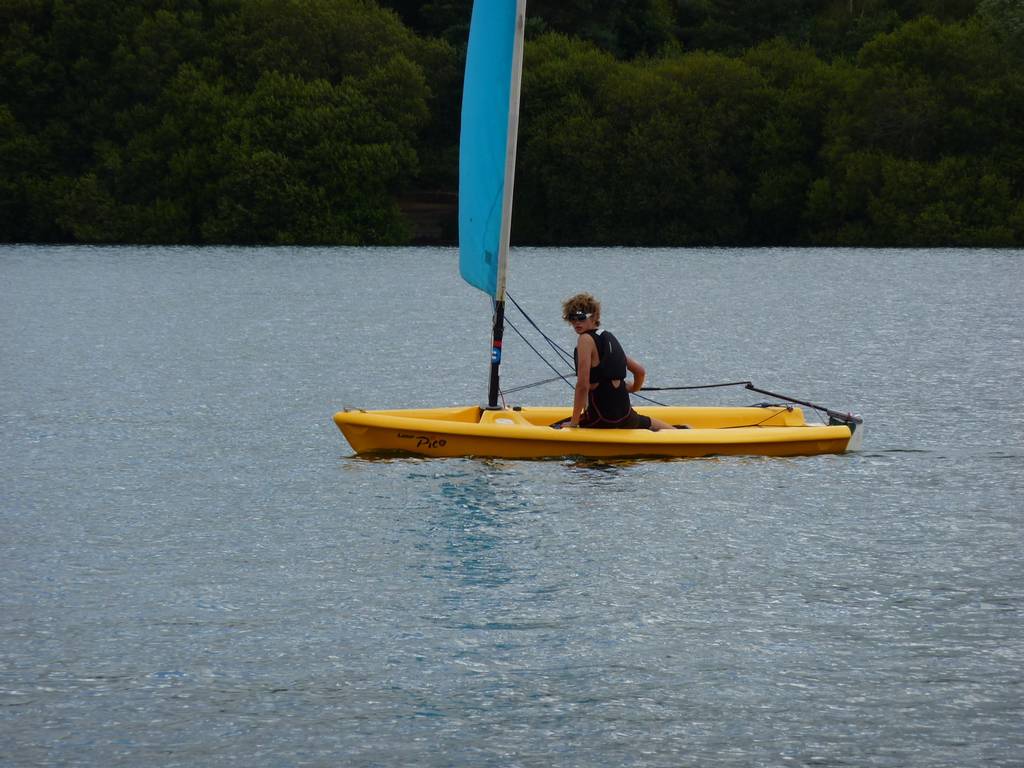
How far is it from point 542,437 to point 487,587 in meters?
3.74

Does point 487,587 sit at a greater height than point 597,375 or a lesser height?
lesser

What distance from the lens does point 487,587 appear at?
10.3m

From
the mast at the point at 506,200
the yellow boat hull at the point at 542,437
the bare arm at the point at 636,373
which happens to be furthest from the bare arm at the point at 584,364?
the mast at the point at 506,200

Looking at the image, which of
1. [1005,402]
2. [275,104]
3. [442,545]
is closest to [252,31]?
[275,104]

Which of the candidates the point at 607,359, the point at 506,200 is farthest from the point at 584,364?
the point at 506,200

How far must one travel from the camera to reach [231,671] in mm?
8500

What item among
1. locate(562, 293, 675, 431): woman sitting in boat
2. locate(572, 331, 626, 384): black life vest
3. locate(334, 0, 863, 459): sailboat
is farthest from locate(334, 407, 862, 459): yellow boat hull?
locate(572, 331, 626, 384): black life vest

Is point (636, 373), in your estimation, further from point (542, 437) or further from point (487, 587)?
point (487, 587)

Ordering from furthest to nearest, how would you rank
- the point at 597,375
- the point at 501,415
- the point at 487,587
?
the point at 501,415 → the point at 597,375 → the point at 487,587

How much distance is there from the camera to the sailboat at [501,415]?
46.1 feet

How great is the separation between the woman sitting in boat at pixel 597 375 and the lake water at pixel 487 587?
50 cm

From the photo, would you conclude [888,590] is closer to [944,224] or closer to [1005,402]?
Answer: [1005,402]

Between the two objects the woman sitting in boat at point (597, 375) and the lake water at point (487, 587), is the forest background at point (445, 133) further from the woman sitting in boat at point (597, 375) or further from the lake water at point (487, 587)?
the woman sitting in boat at point (597, 375)

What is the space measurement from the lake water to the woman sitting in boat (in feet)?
1.65
